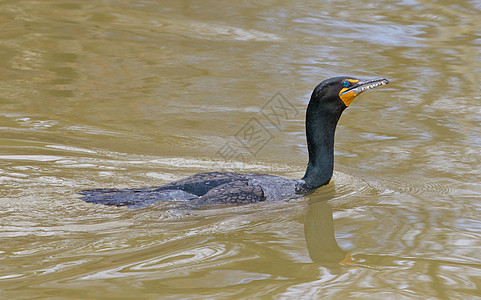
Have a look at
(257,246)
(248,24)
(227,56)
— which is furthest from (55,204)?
(248,24)

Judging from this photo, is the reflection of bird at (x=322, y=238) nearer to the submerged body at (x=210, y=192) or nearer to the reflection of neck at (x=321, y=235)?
the reflection of neck at (x=321, y=235)

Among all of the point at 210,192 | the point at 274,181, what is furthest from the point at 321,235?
the point at 210,192

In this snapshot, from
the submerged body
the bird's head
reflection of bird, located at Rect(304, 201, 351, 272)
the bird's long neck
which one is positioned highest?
the bird's head

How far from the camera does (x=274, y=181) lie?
18.1 ft

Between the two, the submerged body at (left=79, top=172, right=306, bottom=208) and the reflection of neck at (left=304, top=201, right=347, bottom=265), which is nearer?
the reflection of neck at (left=304, top=201, right=347, bottom=265)

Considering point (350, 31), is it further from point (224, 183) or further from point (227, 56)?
point (224, 183)

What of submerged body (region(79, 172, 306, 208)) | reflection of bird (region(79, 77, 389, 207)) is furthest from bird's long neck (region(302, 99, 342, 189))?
submerged body (region(79, 172, 306, 208))

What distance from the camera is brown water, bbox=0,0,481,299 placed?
409 cm

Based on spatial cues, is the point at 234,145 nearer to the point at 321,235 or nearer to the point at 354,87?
the point at 354,87

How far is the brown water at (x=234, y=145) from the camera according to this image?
13.4ft

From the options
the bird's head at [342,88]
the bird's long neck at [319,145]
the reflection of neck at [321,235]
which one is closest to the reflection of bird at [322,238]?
the reflection of neck at [321,235]

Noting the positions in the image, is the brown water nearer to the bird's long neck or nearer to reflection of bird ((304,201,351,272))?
reflection of bird ((304,201,351,272))

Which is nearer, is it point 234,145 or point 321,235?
point 321,235

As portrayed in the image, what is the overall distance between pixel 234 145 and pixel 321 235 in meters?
2.46
